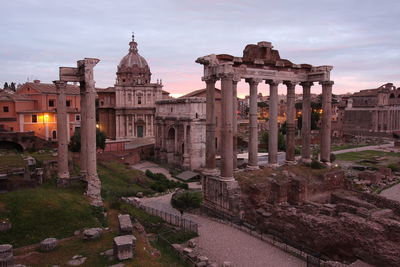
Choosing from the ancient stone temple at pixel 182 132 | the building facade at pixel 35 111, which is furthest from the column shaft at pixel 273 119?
the building facade at pixel 35 111

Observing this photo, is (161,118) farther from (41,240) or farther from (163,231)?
(41,240)

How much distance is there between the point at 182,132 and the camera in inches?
1710

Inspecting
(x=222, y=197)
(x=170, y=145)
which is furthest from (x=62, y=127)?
(x=170, y=145)

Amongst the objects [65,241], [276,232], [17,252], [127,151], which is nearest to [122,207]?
[65,241]

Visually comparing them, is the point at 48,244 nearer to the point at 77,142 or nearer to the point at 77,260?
the point at 77,260

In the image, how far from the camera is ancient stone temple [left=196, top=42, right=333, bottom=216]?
18.6 metres

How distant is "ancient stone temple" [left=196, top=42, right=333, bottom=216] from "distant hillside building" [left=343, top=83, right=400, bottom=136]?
227ft

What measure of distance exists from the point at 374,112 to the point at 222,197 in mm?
79316

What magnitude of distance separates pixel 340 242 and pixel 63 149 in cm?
1599

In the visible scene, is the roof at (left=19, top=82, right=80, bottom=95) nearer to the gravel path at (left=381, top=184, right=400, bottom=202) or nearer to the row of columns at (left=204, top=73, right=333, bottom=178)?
the row of columns at (left=204, top=73, right=333, bottom=178)

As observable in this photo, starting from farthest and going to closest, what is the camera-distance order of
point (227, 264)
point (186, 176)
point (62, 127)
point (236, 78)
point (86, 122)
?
point (186, 176)
point (62, 127)
point (236, 78)
point (86, 122)
point (227, 264)

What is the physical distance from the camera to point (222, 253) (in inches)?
571

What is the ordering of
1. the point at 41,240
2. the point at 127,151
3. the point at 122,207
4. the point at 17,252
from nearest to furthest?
the point at 17,252 → the point at 41,240 → the point at 122,207 → the point at 127,151

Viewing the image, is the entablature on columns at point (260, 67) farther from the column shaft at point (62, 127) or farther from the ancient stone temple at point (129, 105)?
the ancient stone temple at point (129, 105)
